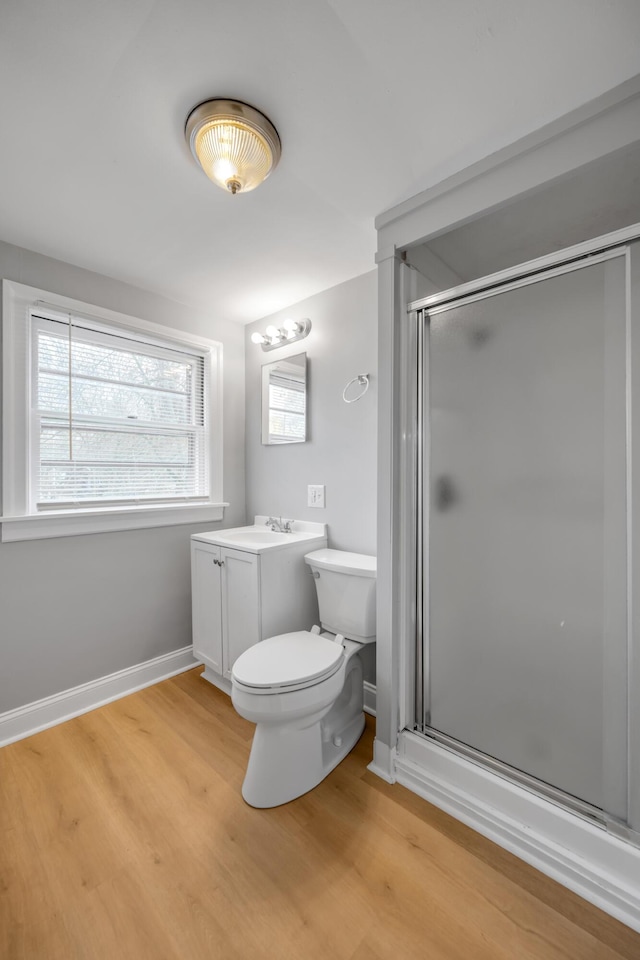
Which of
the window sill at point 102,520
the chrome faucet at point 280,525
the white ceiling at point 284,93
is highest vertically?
the white ceiling at point 284,93

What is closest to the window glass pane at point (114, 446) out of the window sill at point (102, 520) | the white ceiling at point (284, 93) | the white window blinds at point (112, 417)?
the white window blinds at point (112, 417)

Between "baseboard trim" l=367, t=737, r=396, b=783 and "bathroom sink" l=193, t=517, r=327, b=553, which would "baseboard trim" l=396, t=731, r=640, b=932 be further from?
"bathroom sink" l=193, t=517, r=327, b=553

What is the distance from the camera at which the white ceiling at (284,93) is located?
95 centimetres

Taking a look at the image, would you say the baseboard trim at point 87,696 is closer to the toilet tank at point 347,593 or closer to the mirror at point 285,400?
the toilet tank at point 347,593

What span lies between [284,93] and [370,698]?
2.44 meters

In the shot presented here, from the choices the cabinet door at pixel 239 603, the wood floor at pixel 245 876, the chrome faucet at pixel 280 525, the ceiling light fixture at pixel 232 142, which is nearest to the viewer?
the wood floor at pixel 245 876

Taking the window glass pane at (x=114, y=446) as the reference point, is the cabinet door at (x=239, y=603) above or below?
below

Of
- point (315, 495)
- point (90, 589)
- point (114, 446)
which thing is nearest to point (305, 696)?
point (315, 495)

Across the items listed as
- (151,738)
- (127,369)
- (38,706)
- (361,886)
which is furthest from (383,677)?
(127,369)

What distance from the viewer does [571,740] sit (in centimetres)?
129

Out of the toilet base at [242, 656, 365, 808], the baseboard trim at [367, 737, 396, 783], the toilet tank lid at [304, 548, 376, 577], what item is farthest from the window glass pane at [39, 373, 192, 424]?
the baseboard trim at [367, 737, 396, 783]

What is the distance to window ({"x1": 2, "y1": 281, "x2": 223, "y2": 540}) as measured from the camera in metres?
1.89

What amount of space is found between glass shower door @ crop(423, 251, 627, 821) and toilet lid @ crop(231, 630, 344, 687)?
1.36ft

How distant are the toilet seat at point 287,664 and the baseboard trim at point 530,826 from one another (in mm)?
446
